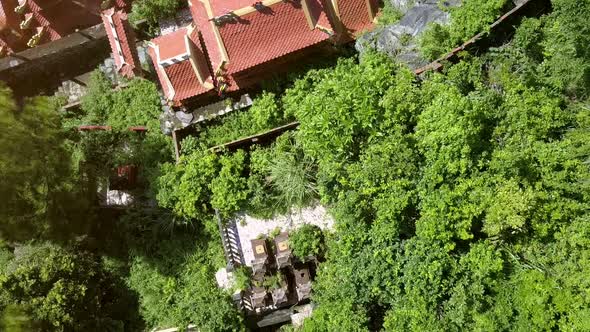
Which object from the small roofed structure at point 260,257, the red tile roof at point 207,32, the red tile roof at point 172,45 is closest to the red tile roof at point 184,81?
the red tile roof at point 172,45

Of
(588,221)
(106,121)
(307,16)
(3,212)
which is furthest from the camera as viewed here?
(106,121)

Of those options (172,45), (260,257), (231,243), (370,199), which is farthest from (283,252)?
(172,45)

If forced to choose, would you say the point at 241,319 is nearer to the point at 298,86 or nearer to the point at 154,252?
the point at 154,252

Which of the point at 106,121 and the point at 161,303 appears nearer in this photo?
the point at 161,303

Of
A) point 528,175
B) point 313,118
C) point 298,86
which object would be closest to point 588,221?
point 528,175

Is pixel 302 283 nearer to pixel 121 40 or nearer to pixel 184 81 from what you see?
pixel 184 81

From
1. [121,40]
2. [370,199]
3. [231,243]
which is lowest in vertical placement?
[231,243]

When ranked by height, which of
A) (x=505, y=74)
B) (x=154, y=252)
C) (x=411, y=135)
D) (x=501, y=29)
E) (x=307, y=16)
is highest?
(x=307, y=16)

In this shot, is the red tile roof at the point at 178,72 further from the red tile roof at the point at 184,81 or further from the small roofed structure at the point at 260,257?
the small roofed structure at the point at 260,257
